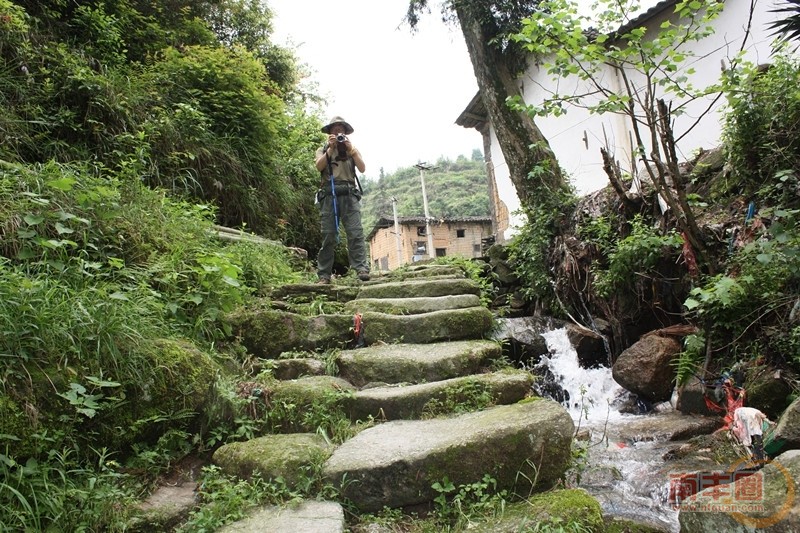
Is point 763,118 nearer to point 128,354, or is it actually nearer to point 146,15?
point 128,354

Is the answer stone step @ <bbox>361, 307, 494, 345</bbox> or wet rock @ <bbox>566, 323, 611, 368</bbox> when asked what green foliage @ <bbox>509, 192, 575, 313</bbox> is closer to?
wet rock @ <bbox>566, 323, 611, 368</bbox>

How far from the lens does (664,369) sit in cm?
431

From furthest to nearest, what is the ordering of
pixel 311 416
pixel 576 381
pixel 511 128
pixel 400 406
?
pixel 511 128 → pixel 576 381 → pixel 400 406 → pixel 311 416

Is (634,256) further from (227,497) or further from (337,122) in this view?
(227,497)

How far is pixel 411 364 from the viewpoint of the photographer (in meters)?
3.03

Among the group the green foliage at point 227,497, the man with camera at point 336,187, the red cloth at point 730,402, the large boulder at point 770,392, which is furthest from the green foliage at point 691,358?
the green foliage at point 227,497

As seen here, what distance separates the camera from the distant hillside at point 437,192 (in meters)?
40.2

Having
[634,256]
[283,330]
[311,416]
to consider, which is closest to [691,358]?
[634,256]

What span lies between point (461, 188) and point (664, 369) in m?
44.4

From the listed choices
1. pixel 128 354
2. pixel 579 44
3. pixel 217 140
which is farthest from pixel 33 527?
pixel 217 140

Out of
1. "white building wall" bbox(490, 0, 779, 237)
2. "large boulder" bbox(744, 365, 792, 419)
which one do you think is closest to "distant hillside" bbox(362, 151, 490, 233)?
"white building wall" bbox(490, 0, 779, 237)

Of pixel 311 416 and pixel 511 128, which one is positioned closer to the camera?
pixel 311 416

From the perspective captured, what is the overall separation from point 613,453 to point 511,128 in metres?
5.42

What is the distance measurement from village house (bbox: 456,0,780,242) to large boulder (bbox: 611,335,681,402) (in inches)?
91.7
